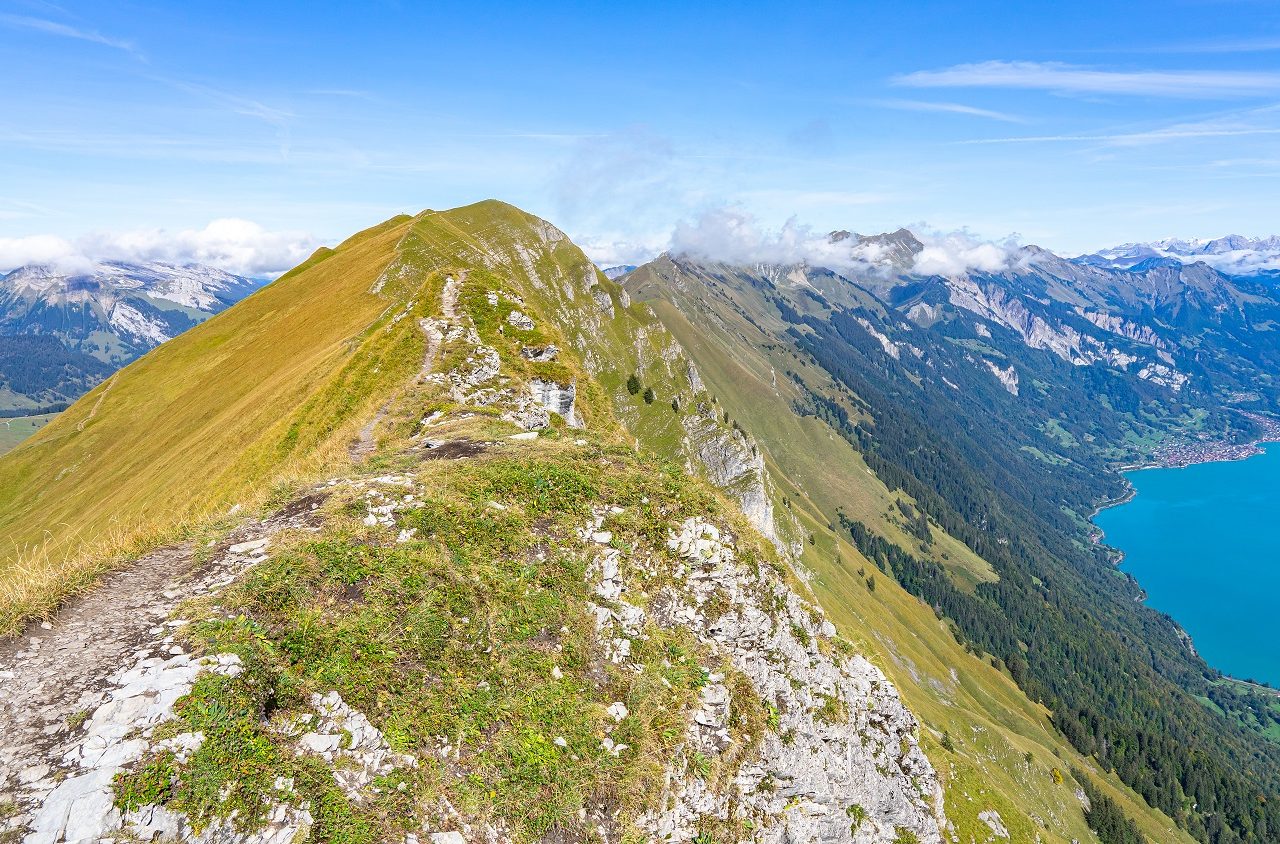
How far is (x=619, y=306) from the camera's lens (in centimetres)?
16800

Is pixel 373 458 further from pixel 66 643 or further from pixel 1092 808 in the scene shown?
pixel 1092 808

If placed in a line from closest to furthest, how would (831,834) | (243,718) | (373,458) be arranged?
(243,718), (831,834), (373,458)

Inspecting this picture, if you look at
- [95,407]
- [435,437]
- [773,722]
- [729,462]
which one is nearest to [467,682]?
[773,722]

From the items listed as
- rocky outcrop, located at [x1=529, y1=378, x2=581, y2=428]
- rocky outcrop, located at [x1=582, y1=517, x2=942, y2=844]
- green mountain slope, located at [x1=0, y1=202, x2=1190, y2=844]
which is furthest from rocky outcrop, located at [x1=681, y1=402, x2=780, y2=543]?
rocky outcrop, located at [x1=582, y1=517, x2=942, y2=844]

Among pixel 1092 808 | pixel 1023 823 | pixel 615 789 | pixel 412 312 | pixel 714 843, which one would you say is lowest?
pixel 1092 808

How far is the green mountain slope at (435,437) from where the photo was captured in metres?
19.3

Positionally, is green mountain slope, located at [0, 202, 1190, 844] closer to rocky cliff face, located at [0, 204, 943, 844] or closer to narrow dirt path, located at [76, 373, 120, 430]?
rocky cliff face, located at [0, 204, 943, 844]

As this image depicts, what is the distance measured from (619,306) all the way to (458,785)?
162 meters

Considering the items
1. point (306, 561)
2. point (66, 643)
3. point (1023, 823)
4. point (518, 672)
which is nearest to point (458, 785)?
point (518, 672)

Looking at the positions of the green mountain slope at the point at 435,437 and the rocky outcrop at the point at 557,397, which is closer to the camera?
the green mountain slope at the point at 435,437

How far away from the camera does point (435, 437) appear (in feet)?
87.5

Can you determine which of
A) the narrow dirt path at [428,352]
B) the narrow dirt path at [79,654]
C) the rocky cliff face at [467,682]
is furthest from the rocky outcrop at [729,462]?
the narrow dirt path at [79,654]

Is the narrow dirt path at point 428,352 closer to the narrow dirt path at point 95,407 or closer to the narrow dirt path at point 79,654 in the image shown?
the narrow dirt path at point 79,654

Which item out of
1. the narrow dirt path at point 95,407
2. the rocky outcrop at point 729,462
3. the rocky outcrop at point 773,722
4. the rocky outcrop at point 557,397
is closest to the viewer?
the rocky outcrop at point 773,722
